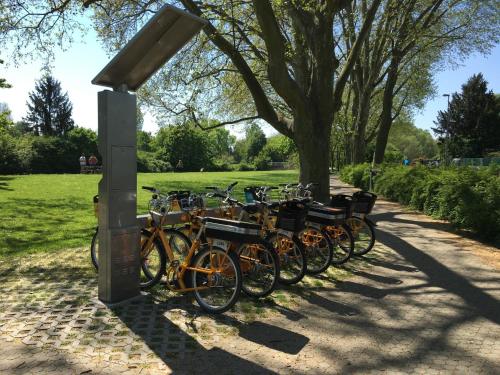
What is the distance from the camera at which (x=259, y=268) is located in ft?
17.6

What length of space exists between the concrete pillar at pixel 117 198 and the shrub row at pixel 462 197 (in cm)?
705

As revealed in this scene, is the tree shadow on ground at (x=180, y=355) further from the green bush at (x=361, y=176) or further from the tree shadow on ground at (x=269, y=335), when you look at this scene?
the green bush at (x=361, y=176)

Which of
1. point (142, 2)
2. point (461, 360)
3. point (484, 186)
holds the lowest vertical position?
point (461, 360)

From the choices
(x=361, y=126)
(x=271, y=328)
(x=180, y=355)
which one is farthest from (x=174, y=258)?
(x=361, y=126)

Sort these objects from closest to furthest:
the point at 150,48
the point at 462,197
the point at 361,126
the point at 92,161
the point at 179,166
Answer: the point at 150,48 < the point at 462,197 < the point at 361,126 < the point at 92,161 < the point at 179,166

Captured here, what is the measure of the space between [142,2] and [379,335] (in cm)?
1115

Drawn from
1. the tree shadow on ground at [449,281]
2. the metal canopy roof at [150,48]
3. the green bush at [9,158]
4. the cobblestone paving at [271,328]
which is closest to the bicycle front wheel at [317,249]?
the cobblestone paving at [271,328]

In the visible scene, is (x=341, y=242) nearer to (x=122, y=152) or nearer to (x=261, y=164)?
(x=122, y=152)

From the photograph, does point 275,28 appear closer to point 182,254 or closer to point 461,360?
point 182,254

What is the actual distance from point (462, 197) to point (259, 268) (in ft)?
21.5

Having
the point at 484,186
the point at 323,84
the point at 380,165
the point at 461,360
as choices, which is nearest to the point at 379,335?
the point at 461,360

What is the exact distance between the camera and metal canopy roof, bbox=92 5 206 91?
4.54 m

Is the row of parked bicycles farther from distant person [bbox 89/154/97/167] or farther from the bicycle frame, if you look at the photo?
distant person [bbox 89/154/97/167]

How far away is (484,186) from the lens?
978 cm
